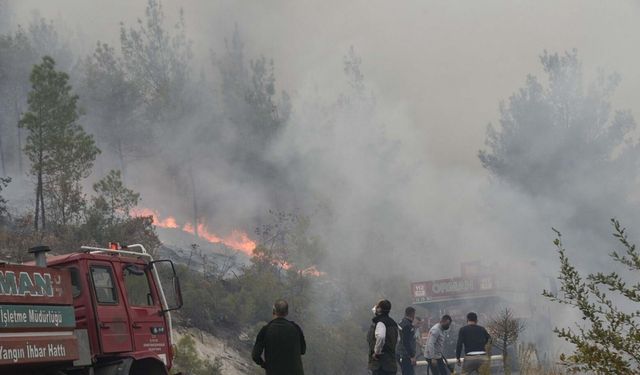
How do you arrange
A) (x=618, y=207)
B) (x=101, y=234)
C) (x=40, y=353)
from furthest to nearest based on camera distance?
(x=618, y=207) → (x=101, y=234) → (x=40, y=353)

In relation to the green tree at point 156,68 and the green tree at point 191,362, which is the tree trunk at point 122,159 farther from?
the green tree at point 191,362

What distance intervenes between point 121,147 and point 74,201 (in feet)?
90.2

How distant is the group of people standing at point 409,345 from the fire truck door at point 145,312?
2.66 meters

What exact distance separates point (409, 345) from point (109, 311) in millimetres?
6370

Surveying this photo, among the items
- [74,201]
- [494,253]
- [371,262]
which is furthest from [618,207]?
[74,201]

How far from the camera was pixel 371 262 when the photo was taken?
3553 centimetres

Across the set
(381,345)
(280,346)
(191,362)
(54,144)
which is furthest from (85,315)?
(54,144)

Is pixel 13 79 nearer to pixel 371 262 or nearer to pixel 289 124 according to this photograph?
pixel 289 124

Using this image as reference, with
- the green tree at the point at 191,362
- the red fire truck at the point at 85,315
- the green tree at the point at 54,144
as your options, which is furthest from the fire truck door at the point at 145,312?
the green tree at the point at 54,144

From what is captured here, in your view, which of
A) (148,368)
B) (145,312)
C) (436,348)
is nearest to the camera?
(148,368)

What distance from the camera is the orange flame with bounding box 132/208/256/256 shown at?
4688cm

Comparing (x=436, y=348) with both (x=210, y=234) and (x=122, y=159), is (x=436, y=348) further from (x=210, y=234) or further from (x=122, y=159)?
(x=122, y=159)

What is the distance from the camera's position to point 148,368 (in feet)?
33.3

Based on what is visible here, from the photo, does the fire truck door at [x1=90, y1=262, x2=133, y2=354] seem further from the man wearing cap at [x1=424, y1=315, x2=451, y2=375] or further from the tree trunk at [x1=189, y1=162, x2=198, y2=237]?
the tree trunk at [x1=189, y1=162, x2=198, y2=237]
